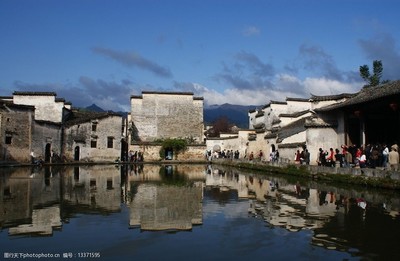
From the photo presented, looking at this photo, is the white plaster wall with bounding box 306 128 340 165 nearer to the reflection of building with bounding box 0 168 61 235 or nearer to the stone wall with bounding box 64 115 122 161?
the reflection of building with bounding box 0 168 61 235

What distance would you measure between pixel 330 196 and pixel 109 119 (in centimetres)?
3381

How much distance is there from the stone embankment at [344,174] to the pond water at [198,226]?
4.66 ft

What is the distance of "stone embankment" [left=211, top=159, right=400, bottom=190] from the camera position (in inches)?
594

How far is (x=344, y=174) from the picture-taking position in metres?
18.1

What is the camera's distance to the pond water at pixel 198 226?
20.9 feet

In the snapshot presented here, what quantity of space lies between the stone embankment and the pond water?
1419 millimetres

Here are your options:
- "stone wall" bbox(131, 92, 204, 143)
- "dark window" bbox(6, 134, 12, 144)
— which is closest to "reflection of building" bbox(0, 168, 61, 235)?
"dark window" bbox(6, 134, 12, 144)

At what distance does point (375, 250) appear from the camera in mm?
6457

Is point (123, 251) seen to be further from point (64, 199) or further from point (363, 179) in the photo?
point (363, 179)

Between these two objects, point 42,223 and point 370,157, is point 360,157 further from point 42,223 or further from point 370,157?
point 42,223

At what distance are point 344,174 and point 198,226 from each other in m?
11.5

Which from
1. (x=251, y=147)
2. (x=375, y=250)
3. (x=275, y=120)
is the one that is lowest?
(x=375, y=250)

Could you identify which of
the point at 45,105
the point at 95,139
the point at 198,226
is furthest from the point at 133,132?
the point at 198,226

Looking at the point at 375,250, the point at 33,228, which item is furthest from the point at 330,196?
the point at 33,228
